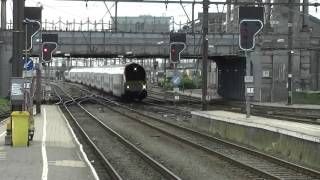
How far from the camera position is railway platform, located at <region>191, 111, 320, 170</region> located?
1688cm

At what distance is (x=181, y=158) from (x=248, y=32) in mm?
7381

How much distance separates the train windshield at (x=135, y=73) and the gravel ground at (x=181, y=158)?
30.0 meters

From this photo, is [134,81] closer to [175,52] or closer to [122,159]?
[175,52]

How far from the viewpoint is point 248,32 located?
24.4 metres

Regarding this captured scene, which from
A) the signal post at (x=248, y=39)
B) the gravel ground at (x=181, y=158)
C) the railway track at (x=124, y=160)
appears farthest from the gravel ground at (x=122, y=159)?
the signal post at (x=248, y=39)

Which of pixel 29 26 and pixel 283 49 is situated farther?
pixel 283 49

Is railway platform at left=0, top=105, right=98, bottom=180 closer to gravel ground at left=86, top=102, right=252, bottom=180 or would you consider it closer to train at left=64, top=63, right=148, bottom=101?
gravel ground at left=86, top=102, right=252, bottom=180

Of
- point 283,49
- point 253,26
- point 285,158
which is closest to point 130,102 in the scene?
point 283,49

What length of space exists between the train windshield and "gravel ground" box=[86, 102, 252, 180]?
98.4ft

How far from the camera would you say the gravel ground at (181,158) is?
15470 millimetres

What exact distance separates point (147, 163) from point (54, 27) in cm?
4839

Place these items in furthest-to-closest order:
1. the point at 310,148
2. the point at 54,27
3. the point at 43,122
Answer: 1. the point at 54,27
2. the point at 43,122
3. the point at 310,148

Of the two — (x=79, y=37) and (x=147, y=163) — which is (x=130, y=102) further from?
(x=147, y=163)

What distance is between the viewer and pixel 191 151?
20719 millimetres
